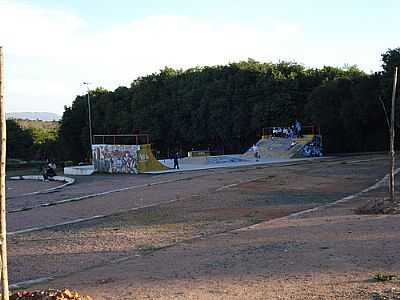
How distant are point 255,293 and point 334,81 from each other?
5088 cm

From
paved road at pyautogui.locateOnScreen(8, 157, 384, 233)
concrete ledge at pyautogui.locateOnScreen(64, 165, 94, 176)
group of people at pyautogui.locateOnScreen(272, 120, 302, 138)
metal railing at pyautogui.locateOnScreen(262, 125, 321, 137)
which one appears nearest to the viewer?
paved road at pyautogui.locateOnScreen(8, 157, 384, 233)

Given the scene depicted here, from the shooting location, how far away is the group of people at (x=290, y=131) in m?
58.2

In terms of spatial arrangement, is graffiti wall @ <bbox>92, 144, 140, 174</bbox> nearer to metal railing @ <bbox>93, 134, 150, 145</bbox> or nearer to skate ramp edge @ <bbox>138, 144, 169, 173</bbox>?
skate ramp edge @ <bbox>138, 144, 169, 173</bbox>

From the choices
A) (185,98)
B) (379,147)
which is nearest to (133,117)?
(185,98)

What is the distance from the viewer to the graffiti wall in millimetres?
44931

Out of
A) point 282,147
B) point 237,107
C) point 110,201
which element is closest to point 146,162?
point 282,147

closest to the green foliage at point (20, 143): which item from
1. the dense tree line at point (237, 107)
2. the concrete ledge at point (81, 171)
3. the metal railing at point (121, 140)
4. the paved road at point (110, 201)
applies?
the dense tree line at point (237, 107)

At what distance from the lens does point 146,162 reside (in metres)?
44.9

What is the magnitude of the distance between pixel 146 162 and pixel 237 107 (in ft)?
71.2

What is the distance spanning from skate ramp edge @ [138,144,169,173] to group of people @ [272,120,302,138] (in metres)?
17.3

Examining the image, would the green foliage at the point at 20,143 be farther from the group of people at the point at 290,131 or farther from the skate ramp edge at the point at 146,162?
the skate ramp edge at the point at 146,162

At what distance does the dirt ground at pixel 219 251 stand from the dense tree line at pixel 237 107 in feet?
107

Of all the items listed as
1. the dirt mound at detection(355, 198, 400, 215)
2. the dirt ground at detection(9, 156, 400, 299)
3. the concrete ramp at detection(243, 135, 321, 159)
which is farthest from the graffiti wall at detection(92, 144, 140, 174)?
the dirt mound at detection(355, 198, 400, 215)

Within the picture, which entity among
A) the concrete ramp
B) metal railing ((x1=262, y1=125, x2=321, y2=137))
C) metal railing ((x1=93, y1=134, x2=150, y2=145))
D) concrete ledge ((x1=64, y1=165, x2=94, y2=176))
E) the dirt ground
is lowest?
concrete ledge ((x1=64, y1=165, x2=94, y2=176))
